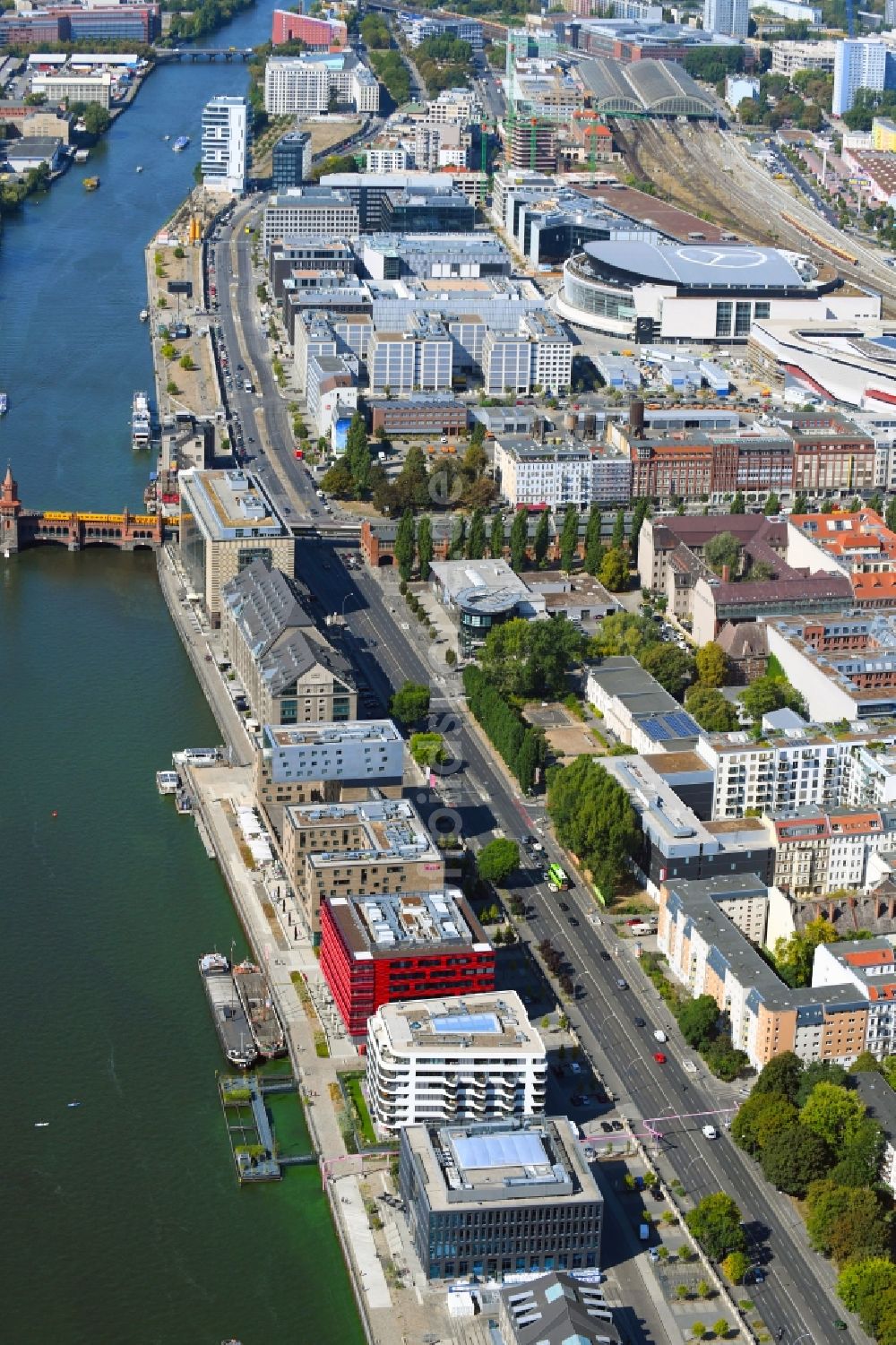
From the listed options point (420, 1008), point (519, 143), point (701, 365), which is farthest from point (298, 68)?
point (420, 1008)

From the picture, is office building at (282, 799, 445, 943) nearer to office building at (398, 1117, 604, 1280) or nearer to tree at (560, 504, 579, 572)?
office building at (398, 1117, 604, 1280)

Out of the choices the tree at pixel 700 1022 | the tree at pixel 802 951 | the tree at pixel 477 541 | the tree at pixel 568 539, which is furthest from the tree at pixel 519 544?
the tree at pixel 700 1022

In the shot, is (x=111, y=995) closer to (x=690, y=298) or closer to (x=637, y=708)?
(x=637, y=708)

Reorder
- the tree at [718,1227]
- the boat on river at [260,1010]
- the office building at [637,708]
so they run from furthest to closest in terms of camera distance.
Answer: the office building at [637,708] < the boat on river at [260,1010] < the tree at [718,1227]

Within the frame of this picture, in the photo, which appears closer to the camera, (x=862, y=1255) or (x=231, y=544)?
(x=862, y=1255)

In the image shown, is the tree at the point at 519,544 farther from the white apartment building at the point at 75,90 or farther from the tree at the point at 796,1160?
the white apartment building at the point at 75,90

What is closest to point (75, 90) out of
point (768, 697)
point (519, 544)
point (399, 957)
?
point (519, 544)

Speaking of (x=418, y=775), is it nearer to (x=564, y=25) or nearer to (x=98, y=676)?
(x=98, y=676)
